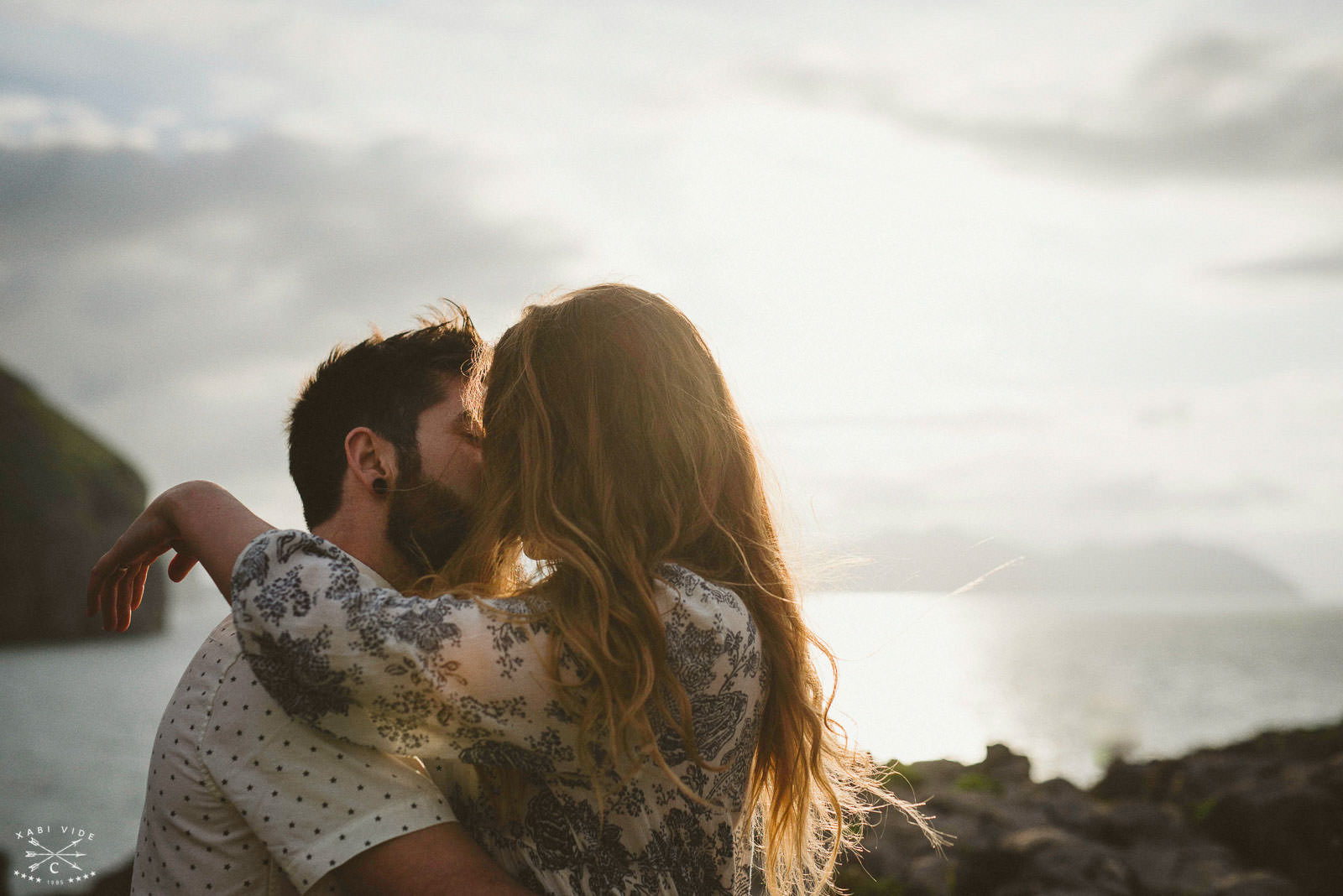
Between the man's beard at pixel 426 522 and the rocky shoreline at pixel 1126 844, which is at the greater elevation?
the man's beard at pixel 426 522

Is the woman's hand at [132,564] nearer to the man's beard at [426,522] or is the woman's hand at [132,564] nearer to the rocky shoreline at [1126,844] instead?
the man's beard at [426,522]

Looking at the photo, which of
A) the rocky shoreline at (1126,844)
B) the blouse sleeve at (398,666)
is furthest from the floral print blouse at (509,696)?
the rocky shoreline at (1126,844)

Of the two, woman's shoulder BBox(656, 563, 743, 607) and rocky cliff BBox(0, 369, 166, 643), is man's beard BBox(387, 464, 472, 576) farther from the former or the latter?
rocky cliff BBox(0, 369, 166, 643)

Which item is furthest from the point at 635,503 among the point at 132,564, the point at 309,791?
the point at 132,564

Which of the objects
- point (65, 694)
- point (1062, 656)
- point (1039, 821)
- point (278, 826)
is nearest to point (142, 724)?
point (65, 694)

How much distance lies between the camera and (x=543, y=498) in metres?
2.10

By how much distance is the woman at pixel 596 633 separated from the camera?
5.98 feet

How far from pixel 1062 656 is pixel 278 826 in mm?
105611

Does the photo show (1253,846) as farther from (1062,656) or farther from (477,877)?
(1062,656)

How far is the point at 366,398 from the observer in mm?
2789

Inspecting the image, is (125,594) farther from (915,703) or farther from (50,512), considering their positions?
(50,512)

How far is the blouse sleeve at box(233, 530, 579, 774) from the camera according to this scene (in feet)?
5.93

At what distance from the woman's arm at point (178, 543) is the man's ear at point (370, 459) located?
1.01 feet

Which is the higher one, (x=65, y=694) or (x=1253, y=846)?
(x=1253, y=846)
